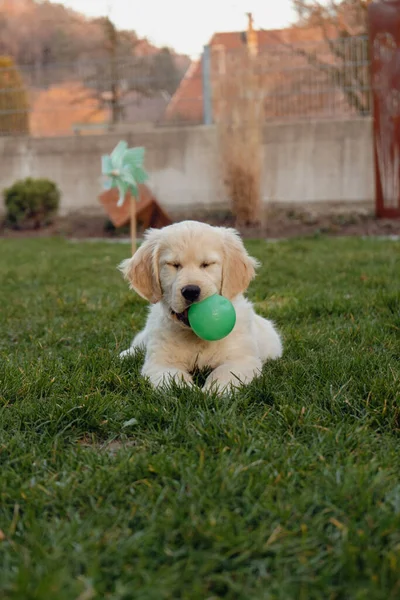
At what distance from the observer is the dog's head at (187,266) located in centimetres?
343

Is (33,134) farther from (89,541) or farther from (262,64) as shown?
(89,541)

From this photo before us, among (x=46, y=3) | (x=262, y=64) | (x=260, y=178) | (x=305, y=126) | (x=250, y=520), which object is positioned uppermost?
(x=46, y=3)

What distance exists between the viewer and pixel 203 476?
219cm

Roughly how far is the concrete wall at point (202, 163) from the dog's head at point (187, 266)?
29.8ft

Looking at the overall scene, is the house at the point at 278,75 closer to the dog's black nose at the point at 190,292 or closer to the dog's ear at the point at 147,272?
the dog's ear at the point at 147,272

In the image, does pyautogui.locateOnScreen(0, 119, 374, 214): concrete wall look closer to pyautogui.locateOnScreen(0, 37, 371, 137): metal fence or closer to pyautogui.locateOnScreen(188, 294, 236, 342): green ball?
pyautogui.locateOnScreen(0, 37, 371, 137): metal fence

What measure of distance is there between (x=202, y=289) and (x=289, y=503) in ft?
5.09

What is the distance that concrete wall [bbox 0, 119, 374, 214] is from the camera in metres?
12.8

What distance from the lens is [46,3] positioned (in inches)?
1085

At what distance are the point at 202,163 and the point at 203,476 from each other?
1192 cm

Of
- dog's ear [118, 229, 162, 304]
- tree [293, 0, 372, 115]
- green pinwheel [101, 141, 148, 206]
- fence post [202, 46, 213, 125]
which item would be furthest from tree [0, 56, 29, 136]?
dog's ear [118, 229, 162, 304]

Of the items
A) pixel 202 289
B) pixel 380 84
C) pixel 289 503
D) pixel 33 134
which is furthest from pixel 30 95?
pixel 289 503

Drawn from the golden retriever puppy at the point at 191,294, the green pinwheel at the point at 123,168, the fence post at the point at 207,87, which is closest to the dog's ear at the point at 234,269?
the golden retriever puppy at the point at 191,294

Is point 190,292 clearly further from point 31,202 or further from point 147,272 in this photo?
point 31,202
